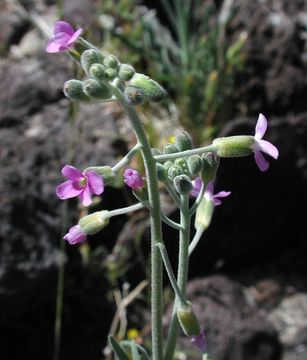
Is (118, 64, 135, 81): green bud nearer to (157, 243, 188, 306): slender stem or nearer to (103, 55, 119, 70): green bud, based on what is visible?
(103, 55, 119, 70): green bud

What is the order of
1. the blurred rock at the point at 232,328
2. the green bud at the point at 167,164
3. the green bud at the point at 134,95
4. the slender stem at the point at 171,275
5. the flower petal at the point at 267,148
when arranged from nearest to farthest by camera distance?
the green bud at the point at 134,95 → the flower petal at the point at 267,148 → the slender stem at the point at 171,275 → the green bud at the point at 167,164 → the blurred rock at the point at 232,328

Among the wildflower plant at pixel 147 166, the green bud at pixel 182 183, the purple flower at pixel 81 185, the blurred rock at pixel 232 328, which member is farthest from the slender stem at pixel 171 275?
the blurred rock at pixel 232 328

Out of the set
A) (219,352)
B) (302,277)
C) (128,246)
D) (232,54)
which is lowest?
(302,277)

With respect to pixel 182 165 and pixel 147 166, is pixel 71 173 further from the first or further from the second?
pixel 182 165

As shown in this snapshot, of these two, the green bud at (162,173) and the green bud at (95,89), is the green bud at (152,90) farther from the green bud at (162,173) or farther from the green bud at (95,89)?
the green bud at (162,173)

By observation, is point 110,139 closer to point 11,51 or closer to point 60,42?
point 11,51

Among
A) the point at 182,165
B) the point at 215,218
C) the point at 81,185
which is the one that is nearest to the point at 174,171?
the point at 182,165

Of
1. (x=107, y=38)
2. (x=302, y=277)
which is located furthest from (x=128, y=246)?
(x=107, y=38)
